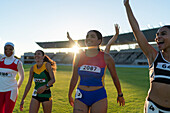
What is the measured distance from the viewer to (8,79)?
11.0 feet

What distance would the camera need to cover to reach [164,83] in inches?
72.3

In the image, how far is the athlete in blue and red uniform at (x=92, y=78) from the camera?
233 cm

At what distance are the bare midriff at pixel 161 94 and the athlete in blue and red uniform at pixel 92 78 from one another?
0.73 meters

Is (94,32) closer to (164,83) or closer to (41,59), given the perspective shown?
(164,83)

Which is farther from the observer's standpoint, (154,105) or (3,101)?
(3,101)

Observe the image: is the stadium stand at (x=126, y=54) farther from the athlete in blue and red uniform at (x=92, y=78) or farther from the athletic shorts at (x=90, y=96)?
the athletic shorts at (x=90, y=96)

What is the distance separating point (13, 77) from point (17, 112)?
1.84 metres

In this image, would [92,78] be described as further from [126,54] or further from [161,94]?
[126,54]

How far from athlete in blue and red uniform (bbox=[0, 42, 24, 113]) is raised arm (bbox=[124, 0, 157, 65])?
2.83 meters

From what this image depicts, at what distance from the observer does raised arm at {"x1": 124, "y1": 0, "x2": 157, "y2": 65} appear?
2083 mm

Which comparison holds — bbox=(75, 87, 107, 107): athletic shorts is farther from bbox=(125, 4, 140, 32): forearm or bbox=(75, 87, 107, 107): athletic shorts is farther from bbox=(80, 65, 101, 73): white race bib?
bbox=(125, 4, 140, 32): forearm

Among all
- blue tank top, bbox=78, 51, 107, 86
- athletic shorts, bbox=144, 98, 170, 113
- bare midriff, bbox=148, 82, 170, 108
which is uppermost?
blue tank top, bbox=78, 51, 107, 86

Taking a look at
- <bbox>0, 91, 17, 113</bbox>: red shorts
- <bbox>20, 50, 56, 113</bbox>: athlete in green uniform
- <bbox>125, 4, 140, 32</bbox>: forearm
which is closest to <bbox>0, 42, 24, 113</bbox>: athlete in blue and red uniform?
<bbox>0, 91, 17, 113</bbox>: red shorts

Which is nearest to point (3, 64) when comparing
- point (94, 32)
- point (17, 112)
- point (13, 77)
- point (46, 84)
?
point (13, 77)
